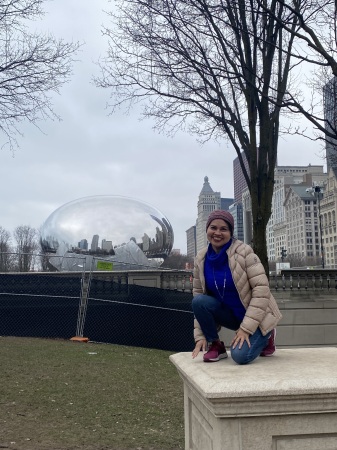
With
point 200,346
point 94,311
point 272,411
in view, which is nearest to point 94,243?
point 94,311

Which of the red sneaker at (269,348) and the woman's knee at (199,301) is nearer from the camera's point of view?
the woman's knee at (199,301)

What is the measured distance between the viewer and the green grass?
597 centimetres

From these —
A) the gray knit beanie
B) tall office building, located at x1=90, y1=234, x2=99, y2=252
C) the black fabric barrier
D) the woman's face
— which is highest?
tall office building, located at x1=90, y1=234, x2=99, y2=252

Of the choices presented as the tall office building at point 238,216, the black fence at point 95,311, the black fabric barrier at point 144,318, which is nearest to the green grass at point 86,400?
the black fabric barrier at point 144,318

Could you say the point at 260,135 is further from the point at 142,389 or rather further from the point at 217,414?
the point at 217,414

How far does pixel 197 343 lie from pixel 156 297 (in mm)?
9117

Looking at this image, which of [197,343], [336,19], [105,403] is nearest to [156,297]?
[105,403]

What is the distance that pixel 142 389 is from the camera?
334 inches

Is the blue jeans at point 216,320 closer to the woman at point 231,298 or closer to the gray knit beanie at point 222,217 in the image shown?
the woman at point 231,298

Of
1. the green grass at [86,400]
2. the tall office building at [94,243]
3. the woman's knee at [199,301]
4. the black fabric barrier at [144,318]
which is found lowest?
the green grass at [86,400]

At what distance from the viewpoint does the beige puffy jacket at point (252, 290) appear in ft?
12.7

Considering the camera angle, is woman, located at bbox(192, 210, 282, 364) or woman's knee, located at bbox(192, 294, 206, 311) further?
woman's knee, located at bbox(192, 294, 206, 311)

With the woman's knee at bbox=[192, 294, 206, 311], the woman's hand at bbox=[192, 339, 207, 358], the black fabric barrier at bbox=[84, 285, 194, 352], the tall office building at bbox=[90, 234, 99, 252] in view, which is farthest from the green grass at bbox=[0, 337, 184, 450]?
the tall office building at bbox=[90, 234, 99, 252]

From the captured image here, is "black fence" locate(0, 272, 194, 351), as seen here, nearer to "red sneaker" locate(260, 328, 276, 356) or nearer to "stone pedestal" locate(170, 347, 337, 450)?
"red sneaker" locate(260, 328, 276, 356)
